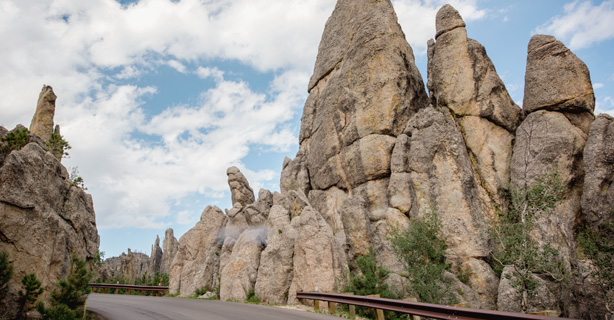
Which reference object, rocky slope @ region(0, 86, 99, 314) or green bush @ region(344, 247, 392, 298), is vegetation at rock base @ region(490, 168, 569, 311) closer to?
green bush @ region(344, 247, 392, 298)

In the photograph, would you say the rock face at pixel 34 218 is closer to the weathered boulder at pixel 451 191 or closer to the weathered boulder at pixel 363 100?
the weathered boulder at pixel 451 191

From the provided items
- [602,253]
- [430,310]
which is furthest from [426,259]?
[430,310]

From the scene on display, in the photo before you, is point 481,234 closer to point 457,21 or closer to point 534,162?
point 534,162

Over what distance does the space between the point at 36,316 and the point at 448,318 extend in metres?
11.6

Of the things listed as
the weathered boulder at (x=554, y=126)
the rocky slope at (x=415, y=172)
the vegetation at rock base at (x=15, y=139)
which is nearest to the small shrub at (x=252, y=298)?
the rocky slope at (x=415, y=172)

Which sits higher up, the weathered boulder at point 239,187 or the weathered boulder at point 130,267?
the weathered boulder at point 239,187

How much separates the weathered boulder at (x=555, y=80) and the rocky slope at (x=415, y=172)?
0.09 meters

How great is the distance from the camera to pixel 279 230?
26.5 metres

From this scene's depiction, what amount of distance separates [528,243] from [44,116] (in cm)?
Answer: 3458

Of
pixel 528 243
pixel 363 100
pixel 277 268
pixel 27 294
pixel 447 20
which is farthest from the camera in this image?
pixel 363 100

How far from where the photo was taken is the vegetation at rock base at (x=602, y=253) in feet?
66.6

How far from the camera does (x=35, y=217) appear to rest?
1214cm

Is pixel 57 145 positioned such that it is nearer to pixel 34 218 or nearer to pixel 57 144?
pixel 57 144

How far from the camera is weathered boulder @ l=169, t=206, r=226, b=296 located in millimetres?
30250
